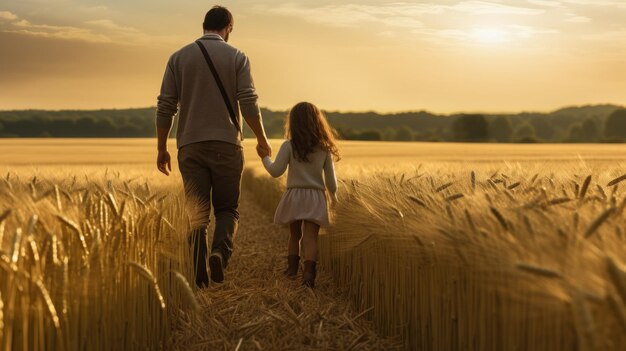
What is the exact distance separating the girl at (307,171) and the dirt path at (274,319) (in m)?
0.32

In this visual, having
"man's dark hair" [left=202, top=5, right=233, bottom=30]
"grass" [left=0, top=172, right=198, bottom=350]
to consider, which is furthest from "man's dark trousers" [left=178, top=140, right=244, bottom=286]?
"grass" [left=0, top=172, right=198, bottom=350]

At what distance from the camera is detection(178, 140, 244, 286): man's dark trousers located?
16.4 ft

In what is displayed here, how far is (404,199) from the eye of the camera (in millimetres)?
3256

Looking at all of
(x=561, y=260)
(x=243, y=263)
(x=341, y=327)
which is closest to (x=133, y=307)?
(x=341, y=327)

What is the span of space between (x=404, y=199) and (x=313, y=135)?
67.2 inches

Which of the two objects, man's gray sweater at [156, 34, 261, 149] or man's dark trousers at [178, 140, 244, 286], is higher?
man's gray sweater at [156, 34, 261, 149]

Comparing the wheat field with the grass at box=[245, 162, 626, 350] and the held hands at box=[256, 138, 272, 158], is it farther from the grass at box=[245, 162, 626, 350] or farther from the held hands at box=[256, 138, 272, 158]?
the held hands at box=[256, 138, 272, 158]

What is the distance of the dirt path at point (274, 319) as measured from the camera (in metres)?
3.61

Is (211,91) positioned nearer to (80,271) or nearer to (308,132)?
(308,132)

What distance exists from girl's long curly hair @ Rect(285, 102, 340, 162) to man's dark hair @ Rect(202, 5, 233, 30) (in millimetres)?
916

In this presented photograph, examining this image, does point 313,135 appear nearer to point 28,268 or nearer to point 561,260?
point 28,268

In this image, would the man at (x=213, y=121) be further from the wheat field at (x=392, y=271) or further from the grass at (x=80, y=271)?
the grass at (x=80, y=271)

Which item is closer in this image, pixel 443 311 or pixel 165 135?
pixel 443 311

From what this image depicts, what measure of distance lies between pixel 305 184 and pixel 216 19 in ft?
4.78
